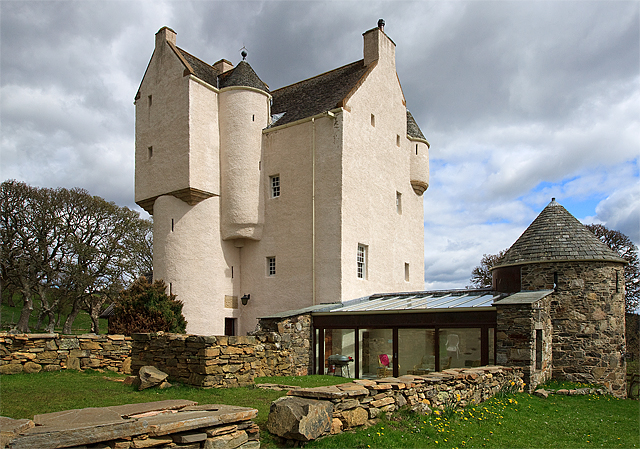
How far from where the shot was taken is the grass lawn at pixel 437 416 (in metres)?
8.69

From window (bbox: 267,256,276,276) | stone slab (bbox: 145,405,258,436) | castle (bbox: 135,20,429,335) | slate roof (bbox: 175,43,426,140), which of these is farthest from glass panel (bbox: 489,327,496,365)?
slate roof (bbox: 175,43,426,140)

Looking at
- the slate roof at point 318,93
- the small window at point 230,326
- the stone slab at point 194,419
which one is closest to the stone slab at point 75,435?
the stone slab at point 194,419

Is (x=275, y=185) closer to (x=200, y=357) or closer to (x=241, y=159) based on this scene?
(x=241, y=159)

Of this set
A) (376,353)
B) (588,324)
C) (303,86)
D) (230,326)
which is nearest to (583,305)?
(588,324)

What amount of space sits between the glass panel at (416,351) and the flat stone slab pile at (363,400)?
4.09 metres

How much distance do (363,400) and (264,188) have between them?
18.6 m

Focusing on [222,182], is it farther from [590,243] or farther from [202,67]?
[590,243]

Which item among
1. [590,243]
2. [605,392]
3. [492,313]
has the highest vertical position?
[590,243]

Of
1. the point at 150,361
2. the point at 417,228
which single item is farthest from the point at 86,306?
the point at 150,361

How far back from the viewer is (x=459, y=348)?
16.3m

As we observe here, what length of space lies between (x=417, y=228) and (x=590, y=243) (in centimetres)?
1323

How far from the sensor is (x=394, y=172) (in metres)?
28.1

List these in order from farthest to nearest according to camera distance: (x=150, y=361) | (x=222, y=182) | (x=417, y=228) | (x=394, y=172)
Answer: (x=417, y=228), (x=394, y=172), (x=222, y=182), (x=150, y=361)

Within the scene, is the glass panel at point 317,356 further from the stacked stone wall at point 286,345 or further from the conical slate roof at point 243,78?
the conical slate roof at point 243,78
